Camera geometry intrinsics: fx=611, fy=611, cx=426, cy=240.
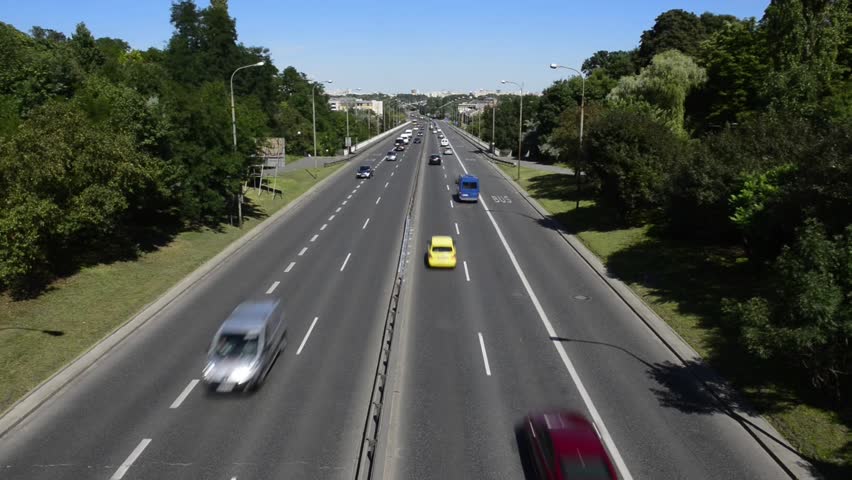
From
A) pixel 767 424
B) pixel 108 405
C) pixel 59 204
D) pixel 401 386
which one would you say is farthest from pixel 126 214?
pixel 767 424

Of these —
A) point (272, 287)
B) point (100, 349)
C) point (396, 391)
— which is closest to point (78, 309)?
point (100, 349)

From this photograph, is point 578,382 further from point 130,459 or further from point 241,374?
point 130,459

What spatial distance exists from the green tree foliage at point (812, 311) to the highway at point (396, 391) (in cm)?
267

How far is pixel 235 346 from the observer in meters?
18.0

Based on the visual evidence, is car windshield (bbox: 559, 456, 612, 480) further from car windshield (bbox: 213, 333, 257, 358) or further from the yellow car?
the yellow car

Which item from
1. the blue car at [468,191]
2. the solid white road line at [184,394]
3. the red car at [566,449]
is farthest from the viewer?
the blue car at [468,191]

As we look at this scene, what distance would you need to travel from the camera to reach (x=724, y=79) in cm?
5941

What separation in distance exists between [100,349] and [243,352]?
648 centimetres

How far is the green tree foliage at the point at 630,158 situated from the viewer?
3766cm

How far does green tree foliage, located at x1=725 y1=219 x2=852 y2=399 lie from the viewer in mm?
14422

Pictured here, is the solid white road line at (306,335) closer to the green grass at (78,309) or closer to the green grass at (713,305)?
the green grass at (78,309)

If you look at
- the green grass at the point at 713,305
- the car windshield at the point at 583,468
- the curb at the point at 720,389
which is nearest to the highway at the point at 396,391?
the curb at the point at 720,389

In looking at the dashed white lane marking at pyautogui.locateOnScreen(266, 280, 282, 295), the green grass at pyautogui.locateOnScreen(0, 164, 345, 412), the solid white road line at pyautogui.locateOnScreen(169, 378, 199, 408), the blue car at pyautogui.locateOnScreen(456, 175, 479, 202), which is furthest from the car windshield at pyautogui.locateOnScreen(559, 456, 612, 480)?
the blue car at pyautogui.locateOnScreen(456, 175, 479, 202)

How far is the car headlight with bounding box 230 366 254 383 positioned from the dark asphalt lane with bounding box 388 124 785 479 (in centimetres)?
430
